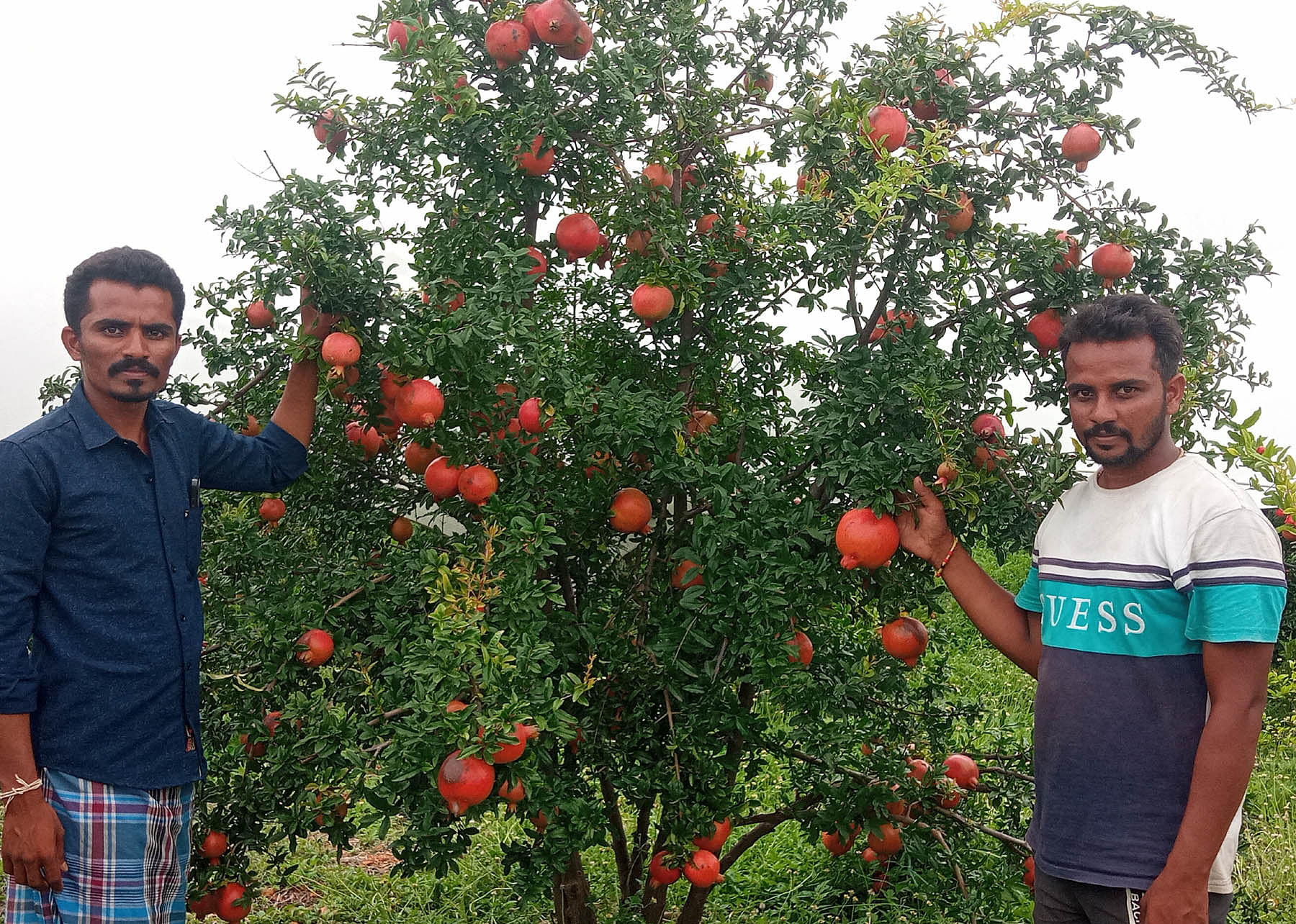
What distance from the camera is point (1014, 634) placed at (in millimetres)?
2271

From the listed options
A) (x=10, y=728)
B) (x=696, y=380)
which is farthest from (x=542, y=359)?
(x=10, y=728)

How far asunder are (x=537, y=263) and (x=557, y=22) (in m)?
0.54

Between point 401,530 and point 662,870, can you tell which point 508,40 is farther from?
point 662,870

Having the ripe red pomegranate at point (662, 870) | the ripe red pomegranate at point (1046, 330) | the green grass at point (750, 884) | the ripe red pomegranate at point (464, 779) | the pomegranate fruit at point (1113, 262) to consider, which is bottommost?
the green grass at point (750, 884)

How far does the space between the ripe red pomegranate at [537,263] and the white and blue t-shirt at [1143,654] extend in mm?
1329

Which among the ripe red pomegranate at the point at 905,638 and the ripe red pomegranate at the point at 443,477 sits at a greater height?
the ripe red pomegranate at the point at 443,477

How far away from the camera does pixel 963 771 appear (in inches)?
118

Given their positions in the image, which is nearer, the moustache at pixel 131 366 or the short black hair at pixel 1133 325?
the short black hair at pixel 1133 325

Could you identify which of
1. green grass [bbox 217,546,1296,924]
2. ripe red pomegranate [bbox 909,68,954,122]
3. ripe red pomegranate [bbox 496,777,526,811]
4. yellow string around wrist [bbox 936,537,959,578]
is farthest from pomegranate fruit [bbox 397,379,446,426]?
green grass [bbox 217,546,1296,924]

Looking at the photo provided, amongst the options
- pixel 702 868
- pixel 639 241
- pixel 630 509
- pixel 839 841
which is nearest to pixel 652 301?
pixel 639 241

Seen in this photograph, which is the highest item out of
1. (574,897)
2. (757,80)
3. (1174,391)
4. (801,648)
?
(757,80)

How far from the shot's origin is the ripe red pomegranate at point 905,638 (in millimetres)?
2537

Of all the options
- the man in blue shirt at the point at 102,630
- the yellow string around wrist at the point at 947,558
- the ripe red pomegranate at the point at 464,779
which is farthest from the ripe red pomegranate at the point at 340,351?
the yellow string around wrist at the point at 947,558

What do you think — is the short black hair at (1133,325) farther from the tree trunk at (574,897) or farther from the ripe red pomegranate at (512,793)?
the tree trunk at (574,897)
